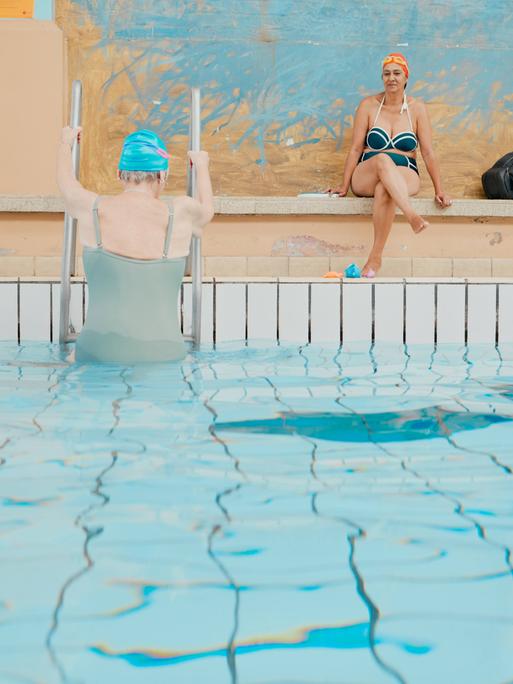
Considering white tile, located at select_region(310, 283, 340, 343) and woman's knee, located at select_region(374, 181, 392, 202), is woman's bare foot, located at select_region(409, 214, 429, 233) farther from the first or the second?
white tile, located at select_region(310, 283, 340, 343)

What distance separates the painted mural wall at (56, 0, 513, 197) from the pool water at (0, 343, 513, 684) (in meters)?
4.78

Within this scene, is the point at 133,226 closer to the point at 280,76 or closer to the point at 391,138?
the point at 391,138

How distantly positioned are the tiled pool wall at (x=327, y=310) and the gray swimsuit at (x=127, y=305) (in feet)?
2.98

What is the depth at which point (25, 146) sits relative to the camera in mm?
7141

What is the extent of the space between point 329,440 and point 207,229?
386 centimetres

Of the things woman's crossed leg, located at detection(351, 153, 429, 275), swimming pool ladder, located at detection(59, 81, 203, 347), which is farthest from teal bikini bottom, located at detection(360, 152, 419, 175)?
swimming pool ladder, located at detection(59, 81, 203, 347)

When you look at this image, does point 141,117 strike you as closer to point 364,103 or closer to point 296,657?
point 364,103

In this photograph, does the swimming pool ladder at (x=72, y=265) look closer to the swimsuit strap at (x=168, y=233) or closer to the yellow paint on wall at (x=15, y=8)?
the swimsuit strap at (x=168, y=233)

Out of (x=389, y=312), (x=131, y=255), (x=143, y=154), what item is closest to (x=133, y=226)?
(x=131, y=255)

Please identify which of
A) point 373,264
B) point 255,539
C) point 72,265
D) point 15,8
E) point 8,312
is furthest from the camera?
point 15,8

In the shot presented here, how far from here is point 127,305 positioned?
3725mm

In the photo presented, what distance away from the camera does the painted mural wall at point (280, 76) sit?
7574 mm

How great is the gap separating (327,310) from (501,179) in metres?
2.83

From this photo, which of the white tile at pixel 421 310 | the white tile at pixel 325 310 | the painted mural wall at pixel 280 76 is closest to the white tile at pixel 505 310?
the white tile at pixel 421 310
